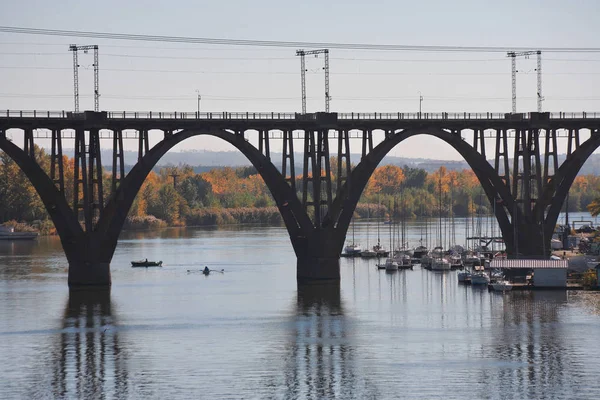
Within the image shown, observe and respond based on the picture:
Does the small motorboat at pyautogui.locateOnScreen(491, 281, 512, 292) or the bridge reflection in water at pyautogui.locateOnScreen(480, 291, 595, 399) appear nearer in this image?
the bridge reflection in water at pyautogui.locateOnScreen(480, 291, 595, 399)

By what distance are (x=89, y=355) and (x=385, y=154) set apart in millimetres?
46471

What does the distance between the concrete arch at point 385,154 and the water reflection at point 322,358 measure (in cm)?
1402

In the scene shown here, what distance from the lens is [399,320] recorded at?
322 ft

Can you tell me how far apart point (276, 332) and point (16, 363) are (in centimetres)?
2076

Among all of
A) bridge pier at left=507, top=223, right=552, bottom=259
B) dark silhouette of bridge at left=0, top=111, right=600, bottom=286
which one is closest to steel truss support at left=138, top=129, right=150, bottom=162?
dark silhouette of bridge at left=0, top=111, right=600, bottom=286

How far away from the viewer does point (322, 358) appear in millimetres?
80812

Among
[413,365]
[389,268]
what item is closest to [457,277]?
[389,268]

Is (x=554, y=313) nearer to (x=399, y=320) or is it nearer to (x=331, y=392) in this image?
(x=399, y=320)

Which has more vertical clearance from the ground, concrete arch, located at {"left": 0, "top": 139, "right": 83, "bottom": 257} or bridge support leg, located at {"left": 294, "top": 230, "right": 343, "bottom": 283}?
concrete arch, located at {"left": 0, "top": 139, "right": 83, "bottom": 257}

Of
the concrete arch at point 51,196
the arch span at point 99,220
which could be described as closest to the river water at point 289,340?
the arch span at point 99,220

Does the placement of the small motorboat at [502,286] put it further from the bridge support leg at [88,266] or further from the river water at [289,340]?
the bridge support leg at [88,266]

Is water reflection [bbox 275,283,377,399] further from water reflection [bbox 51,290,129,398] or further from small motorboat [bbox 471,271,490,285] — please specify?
small motorboat [bbox 471,271,490,285]

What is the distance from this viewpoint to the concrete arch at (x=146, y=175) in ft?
371

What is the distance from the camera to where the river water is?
237 ft
